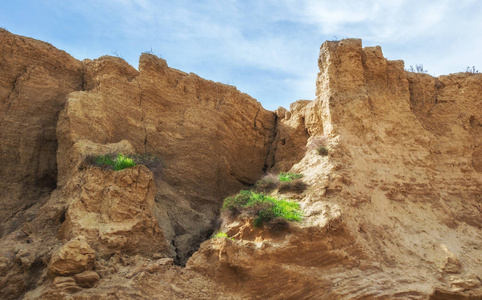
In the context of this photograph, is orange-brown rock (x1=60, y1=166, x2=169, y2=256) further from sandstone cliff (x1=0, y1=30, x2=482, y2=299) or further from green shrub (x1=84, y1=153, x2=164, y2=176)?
green shrub (x1=84, y1=153, x2=164, y2=176)

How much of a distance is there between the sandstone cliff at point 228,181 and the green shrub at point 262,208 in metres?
0.29

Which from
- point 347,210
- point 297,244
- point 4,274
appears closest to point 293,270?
point 297,244

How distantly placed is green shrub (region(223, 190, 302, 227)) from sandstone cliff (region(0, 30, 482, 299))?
29 cm

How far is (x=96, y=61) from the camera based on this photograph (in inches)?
475

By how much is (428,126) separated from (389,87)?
1.75 metres

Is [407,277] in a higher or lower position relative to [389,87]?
lower

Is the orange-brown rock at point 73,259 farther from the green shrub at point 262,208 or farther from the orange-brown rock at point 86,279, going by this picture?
the green shrub at point 262,208

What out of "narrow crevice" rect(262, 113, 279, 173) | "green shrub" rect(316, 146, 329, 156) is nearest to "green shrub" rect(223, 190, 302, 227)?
"green shrub" rect(316, 146, 329, 156)


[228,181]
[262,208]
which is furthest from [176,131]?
[262,208]

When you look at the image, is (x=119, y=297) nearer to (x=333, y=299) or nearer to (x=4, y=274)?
(x=4, y=274)

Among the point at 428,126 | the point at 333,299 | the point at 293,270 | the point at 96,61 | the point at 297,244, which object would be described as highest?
the point at 96,61

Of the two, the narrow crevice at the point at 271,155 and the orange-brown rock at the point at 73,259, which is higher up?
the narrow crevice at the point at 271,155

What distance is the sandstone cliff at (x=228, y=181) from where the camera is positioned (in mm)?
7676

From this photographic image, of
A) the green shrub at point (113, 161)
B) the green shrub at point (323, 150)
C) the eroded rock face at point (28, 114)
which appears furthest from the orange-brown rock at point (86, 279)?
the green shrub at point (323, 150)
